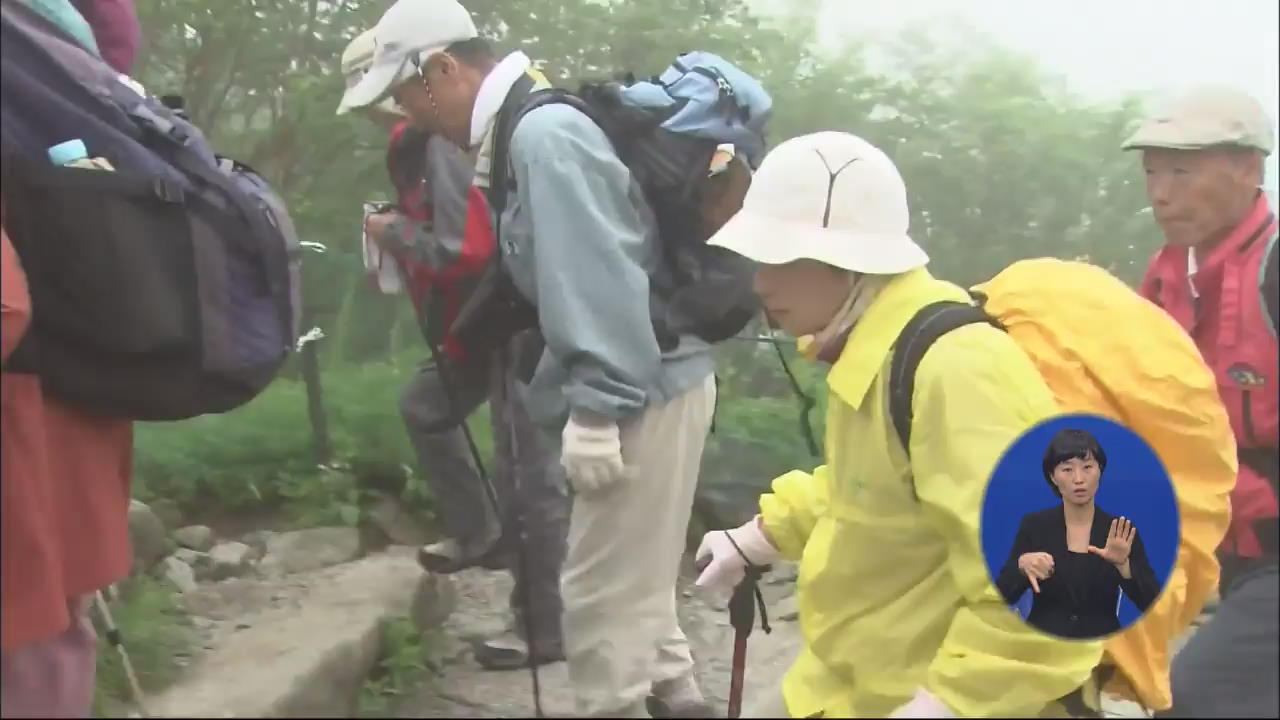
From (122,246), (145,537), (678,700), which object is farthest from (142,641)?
(678,700)

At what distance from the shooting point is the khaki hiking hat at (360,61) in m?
2.40

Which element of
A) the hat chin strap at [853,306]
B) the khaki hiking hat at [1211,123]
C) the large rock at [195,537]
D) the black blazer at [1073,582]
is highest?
the khaki hiking hat at [1211,123]

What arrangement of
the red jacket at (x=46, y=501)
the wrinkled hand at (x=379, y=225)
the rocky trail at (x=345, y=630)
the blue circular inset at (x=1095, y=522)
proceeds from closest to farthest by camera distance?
1. the red jacket at (x=46, y=501)
2. the blue circular inset at (x=1095, y=522)
3. the rocky trail at (x=345, y=630)
4. the wrinkled hand at (x=379, y=225)

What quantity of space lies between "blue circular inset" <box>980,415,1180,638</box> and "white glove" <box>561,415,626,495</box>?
0.72 m

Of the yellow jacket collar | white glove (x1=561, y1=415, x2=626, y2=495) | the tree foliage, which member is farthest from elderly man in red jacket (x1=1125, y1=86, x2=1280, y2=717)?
white glove (x1=561, y1=415, x2=626, y2=495)

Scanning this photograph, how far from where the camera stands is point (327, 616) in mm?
2111

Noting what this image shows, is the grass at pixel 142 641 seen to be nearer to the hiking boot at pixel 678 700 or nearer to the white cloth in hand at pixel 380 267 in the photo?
the white cloth in hand at pixel 380 267

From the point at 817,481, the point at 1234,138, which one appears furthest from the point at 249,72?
the point at 1234,138

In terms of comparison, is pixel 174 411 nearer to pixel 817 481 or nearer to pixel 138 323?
pixel 138 323

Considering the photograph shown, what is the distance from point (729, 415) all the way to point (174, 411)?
→ 111 centimetres

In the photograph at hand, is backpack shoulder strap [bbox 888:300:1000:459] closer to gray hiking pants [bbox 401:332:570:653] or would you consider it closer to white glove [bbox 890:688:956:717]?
white glove [bbox 890:688:956:717]

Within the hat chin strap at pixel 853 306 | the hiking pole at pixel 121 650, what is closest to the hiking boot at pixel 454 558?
the hiking pole at pixel 121 650

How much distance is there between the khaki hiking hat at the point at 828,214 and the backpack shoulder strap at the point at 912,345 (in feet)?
0.37

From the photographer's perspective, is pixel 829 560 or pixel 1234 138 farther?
pixel 1234 138
